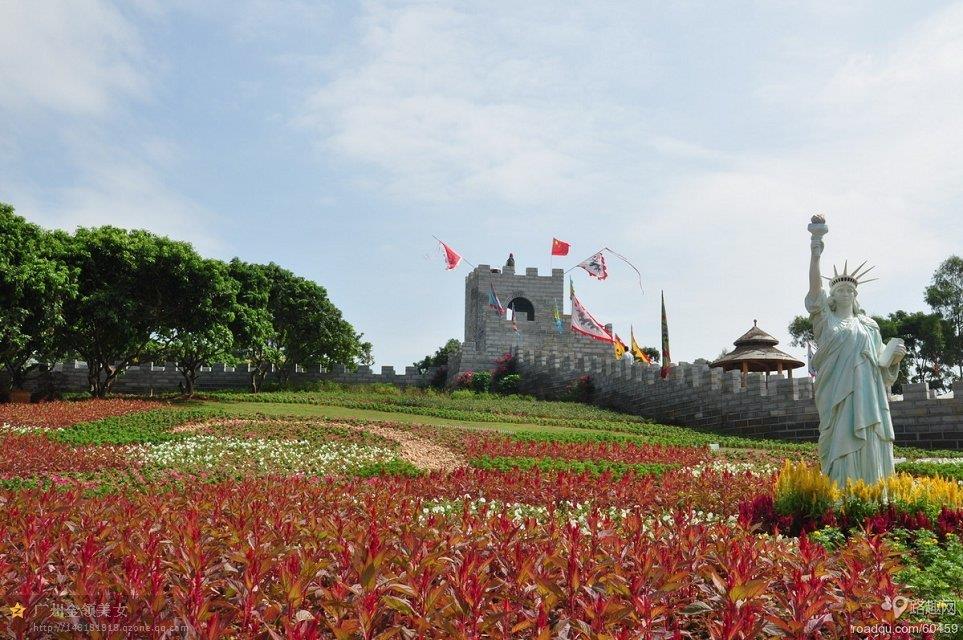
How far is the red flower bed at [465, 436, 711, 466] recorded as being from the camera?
543 inches

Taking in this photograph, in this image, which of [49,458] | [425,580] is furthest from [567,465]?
[425,580]

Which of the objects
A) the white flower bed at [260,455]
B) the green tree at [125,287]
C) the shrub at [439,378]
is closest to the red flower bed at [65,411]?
the green tree at [125,287]

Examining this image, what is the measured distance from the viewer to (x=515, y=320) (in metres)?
40.7

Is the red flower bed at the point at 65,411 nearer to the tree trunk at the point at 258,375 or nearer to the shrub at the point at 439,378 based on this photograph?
the tree trunk at the point at 258,375

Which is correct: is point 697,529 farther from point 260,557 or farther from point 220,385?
point 220,385

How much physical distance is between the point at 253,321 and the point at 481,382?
482 inches

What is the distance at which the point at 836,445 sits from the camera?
26.0 feet

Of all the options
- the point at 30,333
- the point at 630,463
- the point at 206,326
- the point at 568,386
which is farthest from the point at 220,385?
the point at 630,463

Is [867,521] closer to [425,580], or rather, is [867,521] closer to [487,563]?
[487,563]

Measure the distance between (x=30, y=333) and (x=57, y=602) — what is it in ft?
69.5

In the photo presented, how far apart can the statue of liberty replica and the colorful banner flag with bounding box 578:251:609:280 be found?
2540 centimetres

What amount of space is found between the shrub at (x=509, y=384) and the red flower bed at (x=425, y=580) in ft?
97.5

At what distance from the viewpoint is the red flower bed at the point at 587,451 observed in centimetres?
1380

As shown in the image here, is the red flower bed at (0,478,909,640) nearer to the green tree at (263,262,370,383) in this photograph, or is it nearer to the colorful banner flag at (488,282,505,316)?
the green tree at (263,262,370,383)
